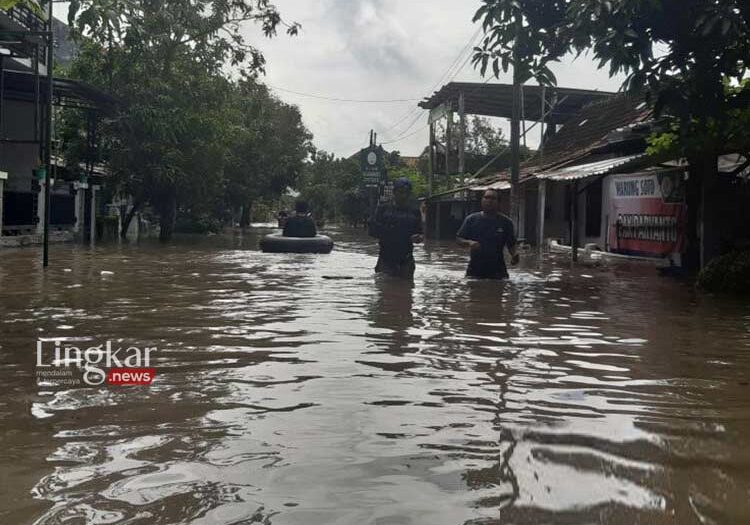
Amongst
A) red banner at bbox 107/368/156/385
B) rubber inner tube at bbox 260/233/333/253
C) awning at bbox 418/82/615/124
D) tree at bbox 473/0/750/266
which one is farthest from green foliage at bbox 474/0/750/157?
awning at bbox 418/82/615/124

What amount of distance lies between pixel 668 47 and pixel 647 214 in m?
6.90

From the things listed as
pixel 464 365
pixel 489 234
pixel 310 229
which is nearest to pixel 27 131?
pixel 310 229

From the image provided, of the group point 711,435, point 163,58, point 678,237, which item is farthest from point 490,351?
point 163,58

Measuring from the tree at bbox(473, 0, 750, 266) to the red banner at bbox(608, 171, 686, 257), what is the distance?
4.31m

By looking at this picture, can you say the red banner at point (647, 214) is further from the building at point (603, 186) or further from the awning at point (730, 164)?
the awning at point (730, 164)

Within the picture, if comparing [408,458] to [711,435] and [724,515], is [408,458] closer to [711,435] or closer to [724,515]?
[724,515]

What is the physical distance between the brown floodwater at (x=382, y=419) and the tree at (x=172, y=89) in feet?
67.2

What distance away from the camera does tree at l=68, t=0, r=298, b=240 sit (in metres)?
27.3

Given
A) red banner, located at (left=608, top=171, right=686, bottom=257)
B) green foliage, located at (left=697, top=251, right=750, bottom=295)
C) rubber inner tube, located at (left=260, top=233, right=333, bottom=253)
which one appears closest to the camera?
green foliage, located at (left=697, top=251, right=750, bottom=295)

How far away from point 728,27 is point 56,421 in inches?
303

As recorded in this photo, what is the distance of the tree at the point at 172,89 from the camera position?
89.6 feet

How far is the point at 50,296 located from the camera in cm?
945

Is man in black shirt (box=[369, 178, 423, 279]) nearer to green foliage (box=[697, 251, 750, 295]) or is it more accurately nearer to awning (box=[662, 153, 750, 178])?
green foliage (box=[697, 251, 750, 295])

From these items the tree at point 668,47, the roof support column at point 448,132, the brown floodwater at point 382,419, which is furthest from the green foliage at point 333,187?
the brown floodwater at point 382,419
